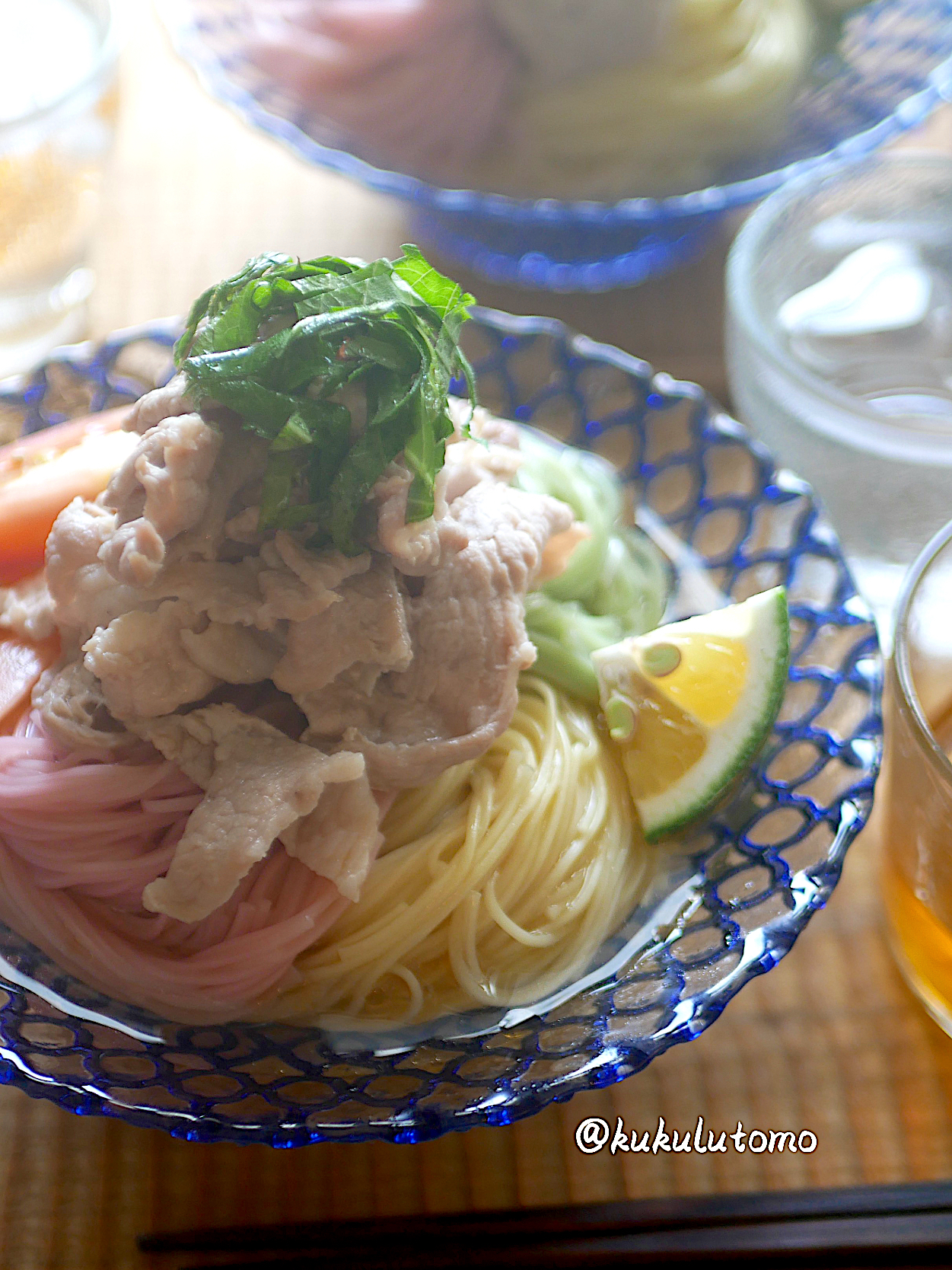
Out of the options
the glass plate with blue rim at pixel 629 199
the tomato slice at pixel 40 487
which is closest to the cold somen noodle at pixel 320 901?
the tomato slice at pixel 40 487

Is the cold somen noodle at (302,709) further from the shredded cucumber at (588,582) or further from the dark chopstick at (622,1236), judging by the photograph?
the dark chopstick at (622,1236)

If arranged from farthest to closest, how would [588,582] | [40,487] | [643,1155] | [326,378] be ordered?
[588,582]
[40,487]
[643,1155]
[326,378]

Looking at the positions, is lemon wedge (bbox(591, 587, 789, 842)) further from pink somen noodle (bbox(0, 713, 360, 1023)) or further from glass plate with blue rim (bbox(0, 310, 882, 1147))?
pink somen noodle (bbox(0, 713, 360, 1023))

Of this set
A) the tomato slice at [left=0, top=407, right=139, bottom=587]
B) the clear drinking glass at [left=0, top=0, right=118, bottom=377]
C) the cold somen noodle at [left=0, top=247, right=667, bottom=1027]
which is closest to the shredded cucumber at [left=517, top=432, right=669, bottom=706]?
the cold somen noodle at [left=0, top=247, right=667, bottom=1027]

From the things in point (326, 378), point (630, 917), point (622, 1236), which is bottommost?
point (622, 1236)

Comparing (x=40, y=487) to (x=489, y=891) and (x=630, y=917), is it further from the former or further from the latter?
(x=630, y=917)

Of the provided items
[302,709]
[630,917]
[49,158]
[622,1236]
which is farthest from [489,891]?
[49,158]
